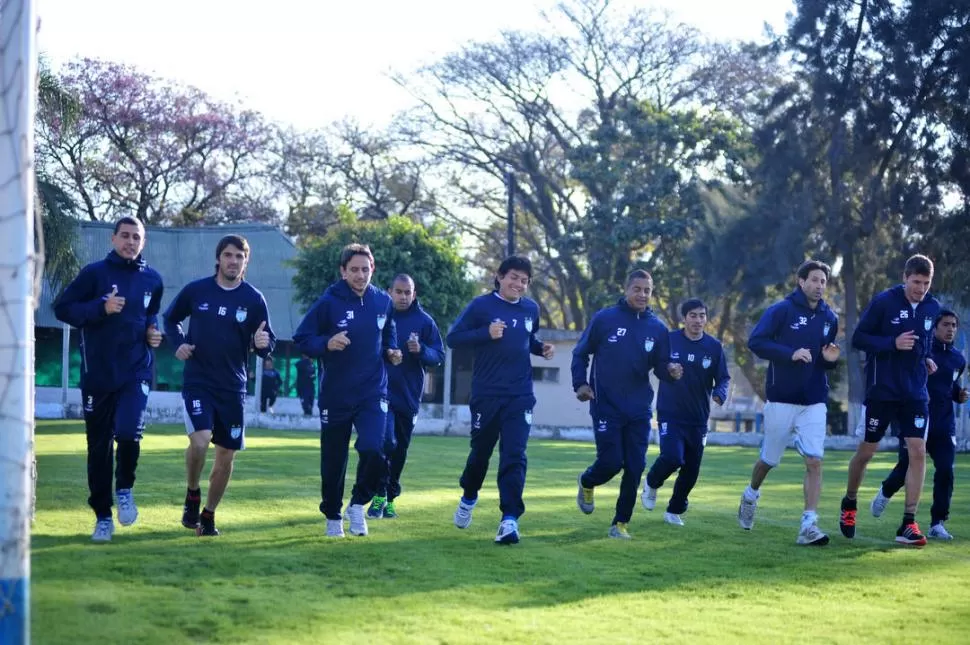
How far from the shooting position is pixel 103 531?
966cm

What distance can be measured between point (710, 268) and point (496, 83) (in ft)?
38.2

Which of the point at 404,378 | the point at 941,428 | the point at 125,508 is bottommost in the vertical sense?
the point at 125,508

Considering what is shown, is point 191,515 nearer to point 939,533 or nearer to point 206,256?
point 939,533

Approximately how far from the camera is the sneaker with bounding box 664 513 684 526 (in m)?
12.8

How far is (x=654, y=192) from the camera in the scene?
1845 inches

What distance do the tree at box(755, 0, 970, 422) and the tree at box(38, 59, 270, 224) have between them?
19.3m

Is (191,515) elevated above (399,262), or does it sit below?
below

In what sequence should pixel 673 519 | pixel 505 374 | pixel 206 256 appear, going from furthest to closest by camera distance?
pixel 206 256
pixel 673 519
pixel 505 374

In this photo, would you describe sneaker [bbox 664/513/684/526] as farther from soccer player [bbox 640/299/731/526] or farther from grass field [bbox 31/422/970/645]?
grass field [bbox 31/422/970/645]

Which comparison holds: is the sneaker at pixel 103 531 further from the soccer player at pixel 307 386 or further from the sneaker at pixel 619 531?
the soccer player at pixel 307 386

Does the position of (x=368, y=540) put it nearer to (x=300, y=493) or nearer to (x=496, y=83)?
(x=300, y=493)

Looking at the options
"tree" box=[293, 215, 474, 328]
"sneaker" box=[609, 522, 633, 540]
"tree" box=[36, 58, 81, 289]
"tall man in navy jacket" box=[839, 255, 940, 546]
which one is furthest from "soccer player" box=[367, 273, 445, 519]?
"tree" box=[293, 215, 474, 328]

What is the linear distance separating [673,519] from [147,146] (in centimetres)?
3870

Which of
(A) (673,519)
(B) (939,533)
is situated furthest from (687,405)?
(B) (939,533)
